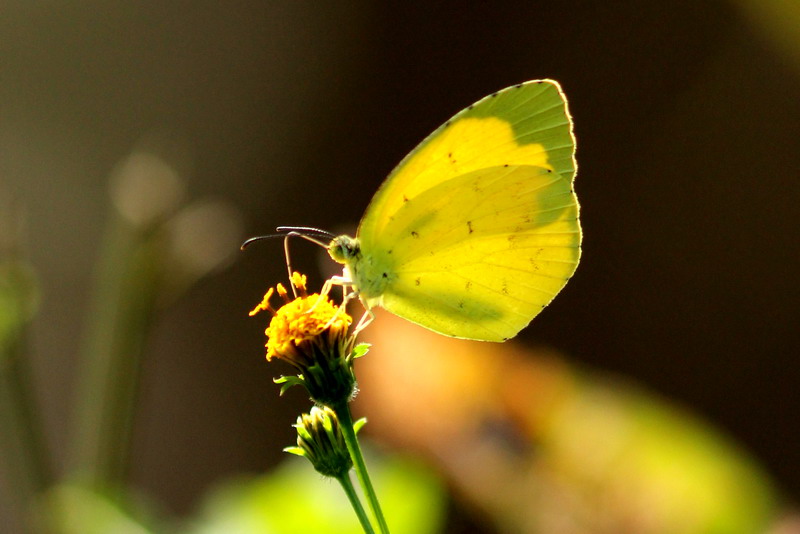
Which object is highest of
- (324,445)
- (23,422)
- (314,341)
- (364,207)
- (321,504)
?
(314,341)

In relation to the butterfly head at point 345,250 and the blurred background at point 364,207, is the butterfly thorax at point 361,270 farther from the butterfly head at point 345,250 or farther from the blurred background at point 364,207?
the blurred background at point 364,207

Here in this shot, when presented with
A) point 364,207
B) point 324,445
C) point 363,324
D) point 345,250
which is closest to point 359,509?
point 324,445

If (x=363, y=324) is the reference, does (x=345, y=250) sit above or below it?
above

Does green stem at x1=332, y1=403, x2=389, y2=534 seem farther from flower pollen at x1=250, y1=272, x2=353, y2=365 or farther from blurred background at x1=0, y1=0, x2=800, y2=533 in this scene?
blurred background at x1=0, y1=0, x2=800, y2=533

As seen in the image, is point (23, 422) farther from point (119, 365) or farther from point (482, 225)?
point (482, 225)

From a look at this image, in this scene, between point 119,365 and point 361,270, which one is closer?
point 361,270

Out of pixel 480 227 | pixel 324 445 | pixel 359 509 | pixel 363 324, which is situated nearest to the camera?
pixel 359 509

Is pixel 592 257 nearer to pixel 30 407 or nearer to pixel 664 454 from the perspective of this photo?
pixel 664 454

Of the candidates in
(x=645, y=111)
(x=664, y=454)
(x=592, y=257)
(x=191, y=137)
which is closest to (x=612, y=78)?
(x=645, y=111)
